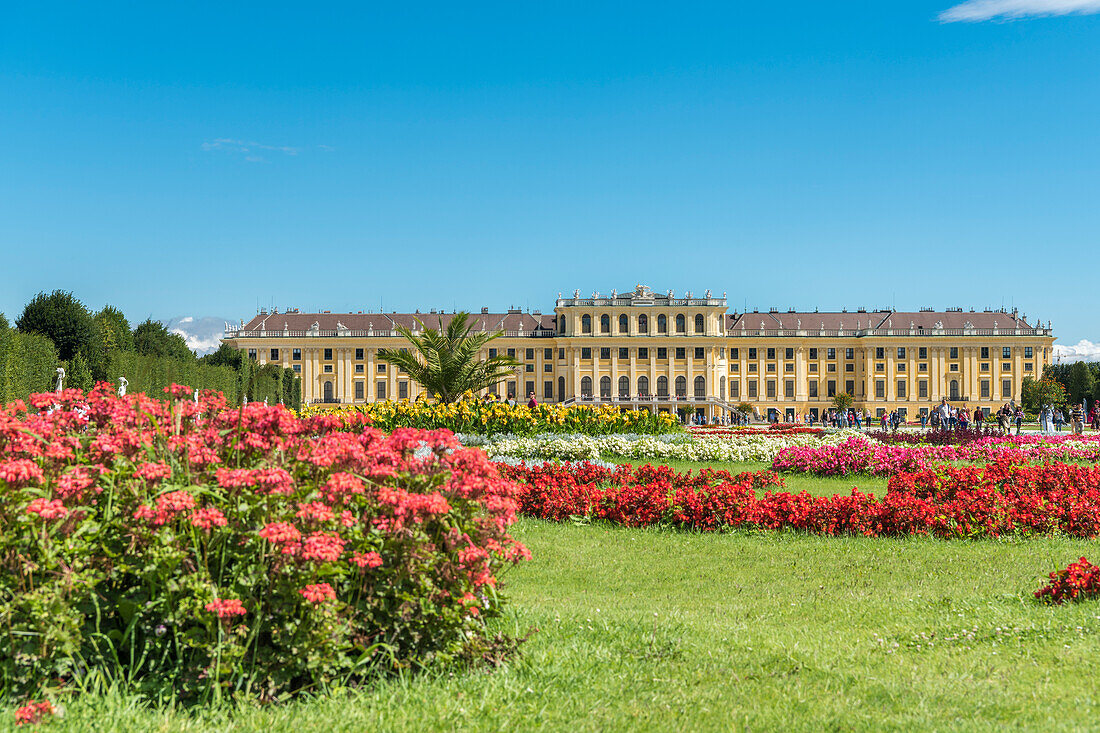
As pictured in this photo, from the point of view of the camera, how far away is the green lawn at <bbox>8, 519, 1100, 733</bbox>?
135 inches

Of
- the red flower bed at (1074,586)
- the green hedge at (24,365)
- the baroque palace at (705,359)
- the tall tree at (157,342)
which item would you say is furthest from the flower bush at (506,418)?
the baroque palace at (705,359)

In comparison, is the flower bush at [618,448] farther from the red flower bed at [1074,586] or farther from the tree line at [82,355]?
the red flower bed at [1074,586]

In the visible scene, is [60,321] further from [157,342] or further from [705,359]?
[705,359]

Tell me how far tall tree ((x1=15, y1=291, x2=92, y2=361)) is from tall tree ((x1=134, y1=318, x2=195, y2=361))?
13.1m

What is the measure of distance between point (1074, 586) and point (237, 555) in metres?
4.83

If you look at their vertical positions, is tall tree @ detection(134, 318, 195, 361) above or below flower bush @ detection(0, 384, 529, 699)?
above

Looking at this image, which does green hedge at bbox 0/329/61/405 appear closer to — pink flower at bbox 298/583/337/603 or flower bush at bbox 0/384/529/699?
flower bush at bbox 0/384/529/699

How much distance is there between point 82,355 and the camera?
29812mm

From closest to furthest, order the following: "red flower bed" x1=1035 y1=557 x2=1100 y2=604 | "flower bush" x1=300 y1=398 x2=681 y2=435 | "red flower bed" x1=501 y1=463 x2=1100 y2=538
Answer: "red flower bed" x1=1035 y1=557 x2=1100 y2=604
"red flower bed" x1=501 y1=463 x2=1100 y2=538
"flower bush" x1=300 y1=398 x2=681 y2=435

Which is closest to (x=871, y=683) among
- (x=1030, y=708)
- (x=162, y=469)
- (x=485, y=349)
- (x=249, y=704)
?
(x=1030, y=708)

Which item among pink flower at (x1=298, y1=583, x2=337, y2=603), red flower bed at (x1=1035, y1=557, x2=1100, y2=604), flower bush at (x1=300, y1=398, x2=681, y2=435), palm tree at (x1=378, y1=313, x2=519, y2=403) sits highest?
palm tree at (x1=378, y1=313, x2=519, y2=403)

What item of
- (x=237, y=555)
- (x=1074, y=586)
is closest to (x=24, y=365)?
(x=237, y=555)

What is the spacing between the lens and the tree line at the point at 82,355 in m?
22.3

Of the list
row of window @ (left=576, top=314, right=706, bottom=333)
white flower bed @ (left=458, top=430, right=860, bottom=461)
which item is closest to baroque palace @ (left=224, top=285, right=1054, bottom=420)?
row of window @ (left=576, top=314, right=706, bottom=333)
